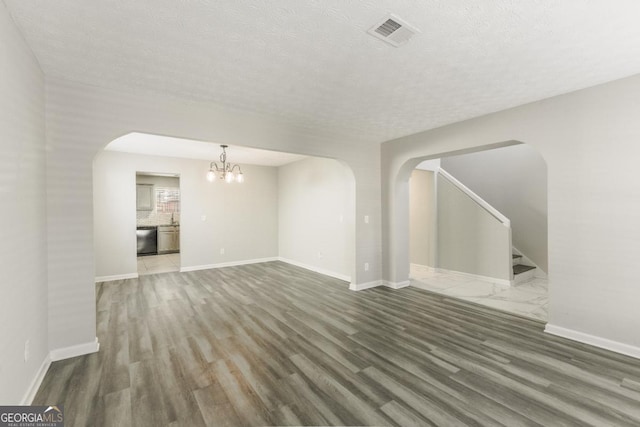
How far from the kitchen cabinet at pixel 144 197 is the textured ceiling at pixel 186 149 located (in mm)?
3697

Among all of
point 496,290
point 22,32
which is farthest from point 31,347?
point 496,290

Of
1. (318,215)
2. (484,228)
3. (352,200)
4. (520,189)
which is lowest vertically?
(484,228)

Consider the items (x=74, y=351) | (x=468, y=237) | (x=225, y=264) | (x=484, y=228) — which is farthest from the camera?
(x=225, y=264)

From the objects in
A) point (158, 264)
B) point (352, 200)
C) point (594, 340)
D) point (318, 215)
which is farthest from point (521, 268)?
point (158, 264)

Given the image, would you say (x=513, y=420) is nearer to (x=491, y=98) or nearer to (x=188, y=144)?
(x=491, y=98)

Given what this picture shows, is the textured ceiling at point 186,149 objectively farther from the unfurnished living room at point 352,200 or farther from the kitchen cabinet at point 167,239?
the kitchen cabinet at point 167,239

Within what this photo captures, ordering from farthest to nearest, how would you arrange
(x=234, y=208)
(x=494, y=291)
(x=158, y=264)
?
(x=158, y=264) → (x=234, y=208) → (x=494, y=291)

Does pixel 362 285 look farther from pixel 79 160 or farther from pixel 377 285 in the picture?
pixel 79 160

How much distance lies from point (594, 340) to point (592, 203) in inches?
56.0

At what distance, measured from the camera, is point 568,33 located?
1930mm

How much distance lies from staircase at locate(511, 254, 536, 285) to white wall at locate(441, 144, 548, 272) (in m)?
0.27

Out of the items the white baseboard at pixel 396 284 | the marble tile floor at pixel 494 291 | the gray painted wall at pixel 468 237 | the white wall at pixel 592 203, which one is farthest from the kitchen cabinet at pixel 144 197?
the white wall at pixel 592 203

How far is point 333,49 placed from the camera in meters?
2.12

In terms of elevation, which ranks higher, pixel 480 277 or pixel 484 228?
pixel 484 228
